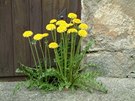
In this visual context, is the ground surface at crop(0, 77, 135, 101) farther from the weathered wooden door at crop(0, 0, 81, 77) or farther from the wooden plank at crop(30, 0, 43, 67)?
the wooden plank at crop(30, 0, 43, 67)

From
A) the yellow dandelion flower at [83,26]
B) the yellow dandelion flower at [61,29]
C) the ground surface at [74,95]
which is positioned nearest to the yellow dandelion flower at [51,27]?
the yellow dandelion flower at [61,29]

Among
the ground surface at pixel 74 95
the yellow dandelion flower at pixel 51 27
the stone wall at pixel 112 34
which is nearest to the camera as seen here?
the ground surface at pixel 74 95

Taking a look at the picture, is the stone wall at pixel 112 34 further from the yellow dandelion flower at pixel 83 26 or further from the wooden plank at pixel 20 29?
the wooden plank at pixel 20 29

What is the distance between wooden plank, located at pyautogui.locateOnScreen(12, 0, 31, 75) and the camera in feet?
11.0

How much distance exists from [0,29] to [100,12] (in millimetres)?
862

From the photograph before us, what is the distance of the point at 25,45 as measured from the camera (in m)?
3.43

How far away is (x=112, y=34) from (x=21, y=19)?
0.78 metres

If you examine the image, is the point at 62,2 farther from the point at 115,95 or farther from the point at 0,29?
the point at 115,95

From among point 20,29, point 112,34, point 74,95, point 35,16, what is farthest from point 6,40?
point 112,34

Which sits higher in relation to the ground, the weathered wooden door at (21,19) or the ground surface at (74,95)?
the weathered wooden door at (21,19)

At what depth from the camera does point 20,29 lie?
3387 millimetres

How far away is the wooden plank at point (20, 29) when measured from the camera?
3350mm

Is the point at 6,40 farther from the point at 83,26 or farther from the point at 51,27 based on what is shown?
the point at 83,26

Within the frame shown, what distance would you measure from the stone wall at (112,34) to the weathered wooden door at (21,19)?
0.55 ft
